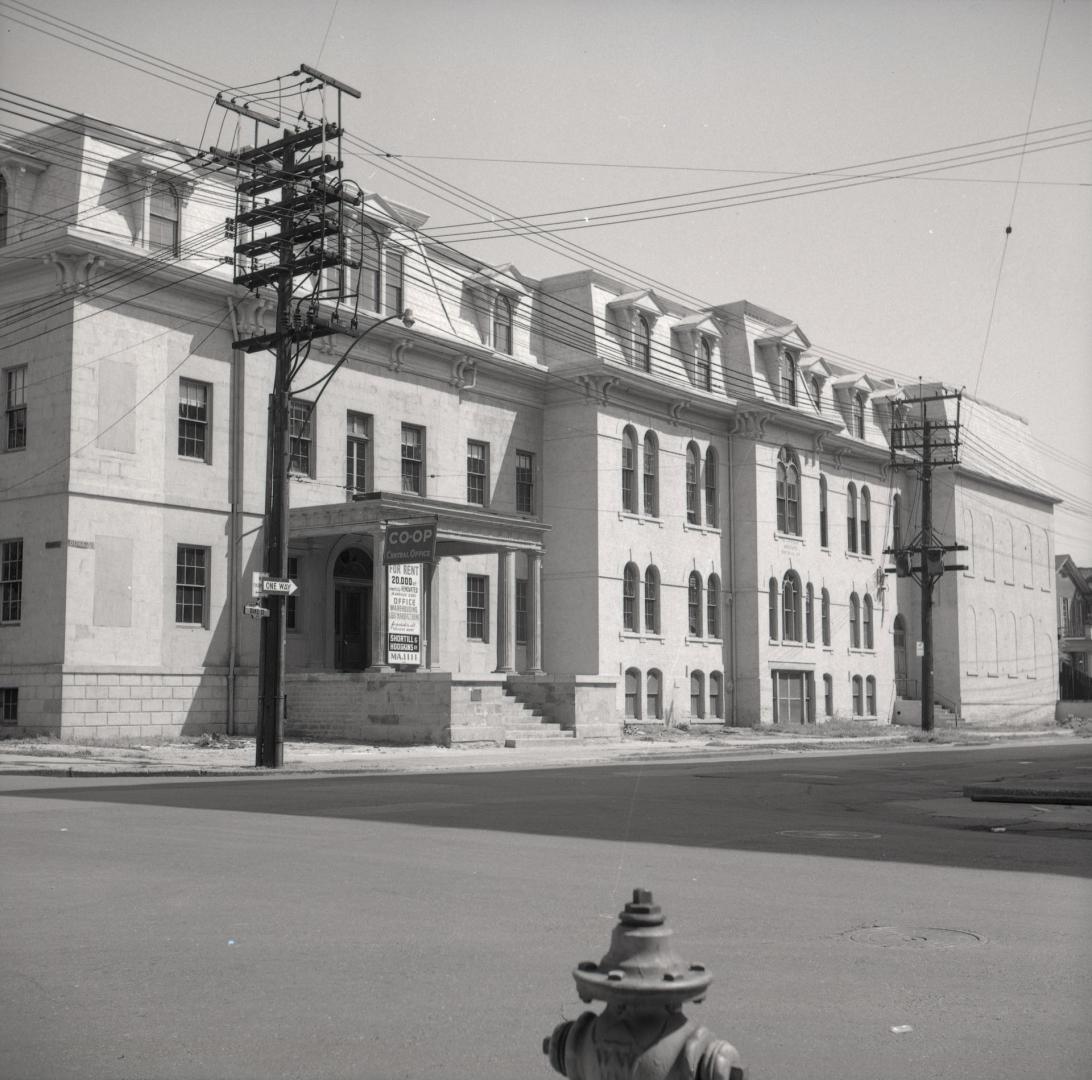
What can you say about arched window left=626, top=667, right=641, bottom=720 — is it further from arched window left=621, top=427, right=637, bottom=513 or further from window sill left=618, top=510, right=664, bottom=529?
arched window left=621, top=427, right=637, bottom=513

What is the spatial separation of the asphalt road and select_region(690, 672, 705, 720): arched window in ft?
96.1

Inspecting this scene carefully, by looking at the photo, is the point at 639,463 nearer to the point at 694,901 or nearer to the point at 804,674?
the point at 804,674

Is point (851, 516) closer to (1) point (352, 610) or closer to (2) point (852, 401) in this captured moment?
(2) point (852, 401)

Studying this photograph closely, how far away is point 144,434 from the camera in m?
30.9

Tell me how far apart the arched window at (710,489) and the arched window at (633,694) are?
6.78 m

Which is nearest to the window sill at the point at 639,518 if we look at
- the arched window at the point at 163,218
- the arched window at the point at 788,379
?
the arched window at the point at 788,379

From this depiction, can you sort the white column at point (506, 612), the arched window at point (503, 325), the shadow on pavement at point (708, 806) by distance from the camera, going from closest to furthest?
the shadow on pavement at point (708, 806) → the white column at point (506, 612) → the arched window at point (503, 325)

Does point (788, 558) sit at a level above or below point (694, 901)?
above

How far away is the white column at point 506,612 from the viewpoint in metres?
35.2

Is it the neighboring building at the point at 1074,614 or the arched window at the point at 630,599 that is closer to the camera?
the arched window at the point at 630,599

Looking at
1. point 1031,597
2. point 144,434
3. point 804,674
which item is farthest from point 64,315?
point 1031,597

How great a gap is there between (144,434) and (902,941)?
26.3 metres

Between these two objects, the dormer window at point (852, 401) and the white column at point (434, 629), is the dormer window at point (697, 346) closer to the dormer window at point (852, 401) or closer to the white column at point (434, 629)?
the dormer window at point (852, 401)

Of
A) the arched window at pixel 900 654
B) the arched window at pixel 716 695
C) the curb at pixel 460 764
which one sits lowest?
the curb at pixel 460 764
